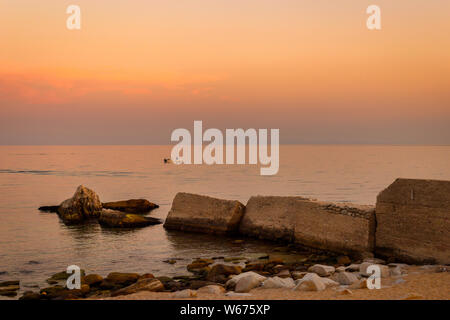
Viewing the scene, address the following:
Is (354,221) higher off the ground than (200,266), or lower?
higher

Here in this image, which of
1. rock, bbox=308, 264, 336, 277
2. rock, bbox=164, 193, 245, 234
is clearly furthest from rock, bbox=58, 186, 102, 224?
rock, bbox=308, 264, 336, 277

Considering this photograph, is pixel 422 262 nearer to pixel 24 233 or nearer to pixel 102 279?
pixel 102 279

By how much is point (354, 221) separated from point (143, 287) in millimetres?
6813

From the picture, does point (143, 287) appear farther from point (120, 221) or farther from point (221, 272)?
point (120, 221)

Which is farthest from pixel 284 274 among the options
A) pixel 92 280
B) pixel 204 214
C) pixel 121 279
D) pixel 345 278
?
pixel 204 214

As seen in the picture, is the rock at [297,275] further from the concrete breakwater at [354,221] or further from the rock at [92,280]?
the rock at [92,280]

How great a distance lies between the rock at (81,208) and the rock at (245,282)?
13784 mm

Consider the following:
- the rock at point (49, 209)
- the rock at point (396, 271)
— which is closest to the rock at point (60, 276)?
the rock at point (396, 271)

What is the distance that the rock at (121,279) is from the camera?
11859mm

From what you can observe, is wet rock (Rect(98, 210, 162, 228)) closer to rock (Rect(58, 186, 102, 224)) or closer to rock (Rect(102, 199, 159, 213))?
rock (Rect(58, 186, 102, 224))

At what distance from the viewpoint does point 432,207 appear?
39.9ft

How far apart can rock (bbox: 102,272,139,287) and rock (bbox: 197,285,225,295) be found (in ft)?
7.54

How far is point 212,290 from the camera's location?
406 inches

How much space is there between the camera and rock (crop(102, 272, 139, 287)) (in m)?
11.9
